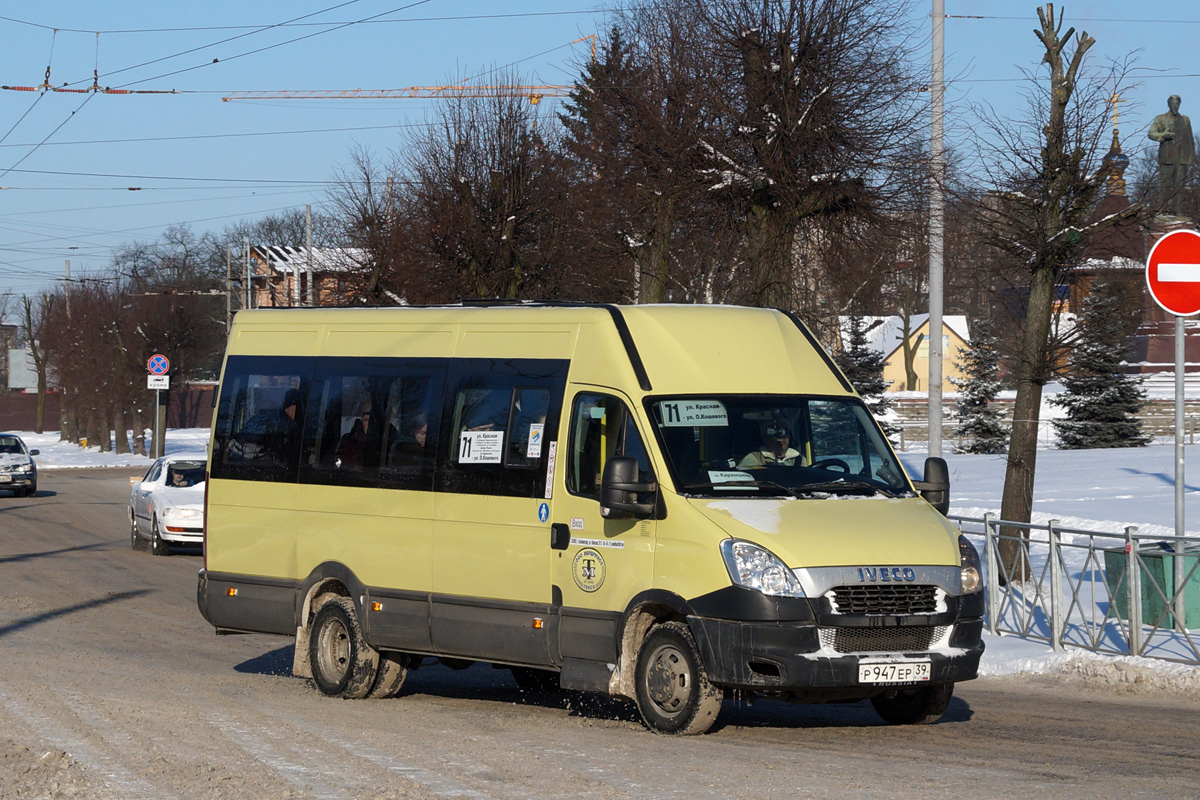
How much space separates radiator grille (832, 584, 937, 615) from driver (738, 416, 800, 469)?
1.10 metres

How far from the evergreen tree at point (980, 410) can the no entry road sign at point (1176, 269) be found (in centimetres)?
4150

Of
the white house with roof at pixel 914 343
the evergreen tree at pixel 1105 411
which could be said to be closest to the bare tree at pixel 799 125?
the evergreen tree at pixel 1105 411

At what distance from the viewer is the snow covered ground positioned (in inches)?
452

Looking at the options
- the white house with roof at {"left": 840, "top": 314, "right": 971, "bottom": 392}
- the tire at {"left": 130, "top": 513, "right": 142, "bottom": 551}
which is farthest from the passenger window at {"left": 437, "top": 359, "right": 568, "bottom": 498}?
the white house with roof at {"left": 840, "top": 314, "right": 971, "bottom": 392}

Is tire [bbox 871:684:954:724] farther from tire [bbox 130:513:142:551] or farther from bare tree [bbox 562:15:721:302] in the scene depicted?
tire [bbox 130:513:142:551]

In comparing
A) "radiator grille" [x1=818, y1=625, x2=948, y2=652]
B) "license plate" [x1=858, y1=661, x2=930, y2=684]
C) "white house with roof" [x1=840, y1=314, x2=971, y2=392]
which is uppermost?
"white house with roof" [x1=840, y1=314, x2=971, y2=392]

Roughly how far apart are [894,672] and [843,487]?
1229 mm

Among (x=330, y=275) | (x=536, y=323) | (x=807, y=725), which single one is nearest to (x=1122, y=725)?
(x=807, y=725)

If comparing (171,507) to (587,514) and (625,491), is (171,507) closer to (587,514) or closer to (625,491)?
(587,514)

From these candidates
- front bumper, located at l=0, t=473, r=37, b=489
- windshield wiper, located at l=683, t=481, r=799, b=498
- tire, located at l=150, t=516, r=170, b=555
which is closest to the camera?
windshield wiper, located at l=683, t=481, r=799, b=498

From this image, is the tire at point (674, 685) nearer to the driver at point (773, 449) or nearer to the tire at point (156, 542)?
the driver at point (773, 449)

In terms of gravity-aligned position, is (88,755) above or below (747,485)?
below

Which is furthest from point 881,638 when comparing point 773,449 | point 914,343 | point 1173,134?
point 914,343

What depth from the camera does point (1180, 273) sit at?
1213 centimetres
